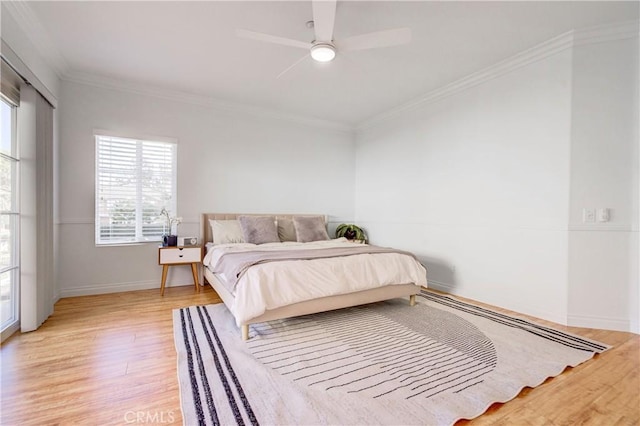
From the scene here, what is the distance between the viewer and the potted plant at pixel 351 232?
5.31 m

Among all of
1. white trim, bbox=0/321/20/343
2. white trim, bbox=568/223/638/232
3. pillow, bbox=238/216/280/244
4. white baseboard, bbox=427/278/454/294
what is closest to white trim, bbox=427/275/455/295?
white baseboard, bbox=427/278/454/294

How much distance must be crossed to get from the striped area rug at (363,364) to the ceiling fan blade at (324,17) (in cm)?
250

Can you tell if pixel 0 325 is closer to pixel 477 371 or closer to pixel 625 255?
pixel 477 371

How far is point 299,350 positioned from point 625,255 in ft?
10.1

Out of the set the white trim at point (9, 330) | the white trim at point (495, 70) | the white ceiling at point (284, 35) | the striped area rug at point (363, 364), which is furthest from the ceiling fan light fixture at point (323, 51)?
the white trim at point (9, 330)

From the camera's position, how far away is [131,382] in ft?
5.95

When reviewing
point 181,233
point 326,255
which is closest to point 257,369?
point 326,255

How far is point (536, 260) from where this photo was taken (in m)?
3.09

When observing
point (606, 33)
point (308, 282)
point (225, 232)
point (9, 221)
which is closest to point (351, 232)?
point (225, 232)

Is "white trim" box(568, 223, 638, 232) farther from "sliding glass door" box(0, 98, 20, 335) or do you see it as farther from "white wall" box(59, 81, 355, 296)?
"sliding glass door" box(0, 98, 20, 335)

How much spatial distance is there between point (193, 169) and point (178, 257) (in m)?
1.32

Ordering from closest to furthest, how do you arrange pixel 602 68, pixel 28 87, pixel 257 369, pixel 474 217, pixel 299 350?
1. pixel 257 369
2. pixel 299 350
3. pixel 28 87
4. pixel 602 68
5. pixel 474 217

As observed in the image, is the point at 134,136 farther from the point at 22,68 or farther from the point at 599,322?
the point at 599,322

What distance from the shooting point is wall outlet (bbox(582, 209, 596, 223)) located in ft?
9.14
